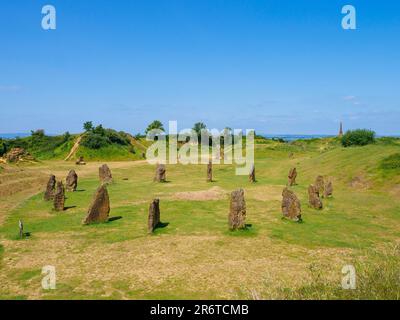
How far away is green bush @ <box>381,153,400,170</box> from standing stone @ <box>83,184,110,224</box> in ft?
97.1

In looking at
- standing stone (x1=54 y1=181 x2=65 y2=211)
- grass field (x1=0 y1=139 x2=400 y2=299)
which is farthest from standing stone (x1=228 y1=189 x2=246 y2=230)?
standing stone (x1=54 y1=181 x2=65 y2=211)

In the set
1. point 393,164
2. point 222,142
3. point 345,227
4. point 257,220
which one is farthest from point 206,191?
point 222,142

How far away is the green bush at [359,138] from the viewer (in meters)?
64.6

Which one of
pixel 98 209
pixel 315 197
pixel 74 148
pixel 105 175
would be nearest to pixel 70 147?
pixel 74 148

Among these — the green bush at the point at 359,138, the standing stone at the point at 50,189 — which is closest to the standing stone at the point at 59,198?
the standing stone at the point at 50,189

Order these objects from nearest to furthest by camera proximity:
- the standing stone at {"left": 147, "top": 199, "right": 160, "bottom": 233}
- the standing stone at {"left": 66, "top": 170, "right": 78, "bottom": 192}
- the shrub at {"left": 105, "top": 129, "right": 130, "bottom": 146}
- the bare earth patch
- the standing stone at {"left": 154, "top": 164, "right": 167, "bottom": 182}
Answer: the standing stone at {"left": 147, "top": 199, "right": 160, "bottom": 233}, the bare earth patch, the standing stone at {"left": 66, "top": 170, "right": 78, "bottom": 192}, the standing stone at {"left": 154, "top": 164, "right": 167, "bottom": 182}, the shrub at {"left": 105, "top": 129, "right": 130, "bottom": 146}

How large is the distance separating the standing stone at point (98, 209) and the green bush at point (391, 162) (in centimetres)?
2960

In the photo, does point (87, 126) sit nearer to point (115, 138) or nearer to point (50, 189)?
point (115, 138)

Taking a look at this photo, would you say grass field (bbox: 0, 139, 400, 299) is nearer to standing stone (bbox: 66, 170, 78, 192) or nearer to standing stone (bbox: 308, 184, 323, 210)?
standing stone (bbox: 308, 184, 323, 210)

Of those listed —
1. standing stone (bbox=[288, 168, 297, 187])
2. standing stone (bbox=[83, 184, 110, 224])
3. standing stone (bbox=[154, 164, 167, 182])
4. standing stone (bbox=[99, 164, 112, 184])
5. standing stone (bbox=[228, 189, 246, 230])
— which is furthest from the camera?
standing stone (bbox=[154, 164, 167, 182])

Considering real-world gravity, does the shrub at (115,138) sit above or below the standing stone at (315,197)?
above

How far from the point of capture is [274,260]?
53.3ft

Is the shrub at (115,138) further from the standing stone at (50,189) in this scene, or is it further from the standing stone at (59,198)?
the standing stone at (59,198)

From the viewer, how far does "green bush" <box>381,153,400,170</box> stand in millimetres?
37719
